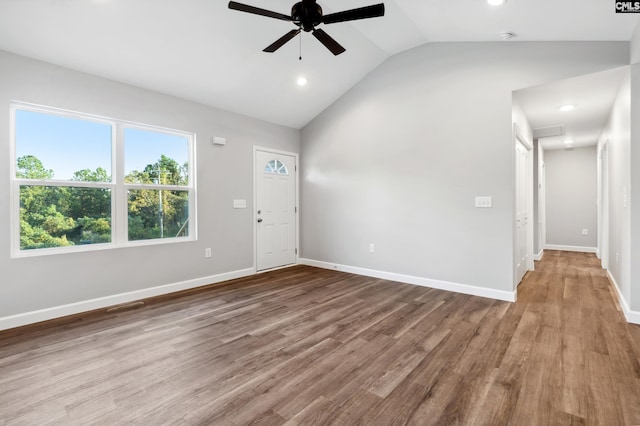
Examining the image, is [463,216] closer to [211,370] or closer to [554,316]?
[554,316]

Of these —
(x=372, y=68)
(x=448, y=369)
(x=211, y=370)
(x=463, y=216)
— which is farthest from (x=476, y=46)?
(x=211, y=370)

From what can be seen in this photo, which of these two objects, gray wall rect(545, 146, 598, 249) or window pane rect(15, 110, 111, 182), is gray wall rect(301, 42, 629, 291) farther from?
gray wall rect(545, 146, 598, 249)

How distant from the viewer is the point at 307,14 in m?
2.48

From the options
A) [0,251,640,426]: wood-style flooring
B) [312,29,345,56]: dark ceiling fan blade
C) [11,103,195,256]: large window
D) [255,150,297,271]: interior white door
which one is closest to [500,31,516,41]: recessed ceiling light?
[312,29,345,56]: dark ceiling fan blade

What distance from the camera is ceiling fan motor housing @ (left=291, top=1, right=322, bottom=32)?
245 cm

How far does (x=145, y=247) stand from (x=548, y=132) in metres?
6.68

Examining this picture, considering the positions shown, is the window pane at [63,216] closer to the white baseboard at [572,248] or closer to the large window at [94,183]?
the large window at [94,183]

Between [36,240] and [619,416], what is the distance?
4.86m

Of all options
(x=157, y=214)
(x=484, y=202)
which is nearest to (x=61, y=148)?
(x=157, y=214)

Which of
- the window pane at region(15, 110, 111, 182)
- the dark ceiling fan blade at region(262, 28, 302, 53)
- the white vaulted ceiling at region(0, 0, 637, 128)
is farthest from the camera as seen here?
the window pane at region(15, 110, 111, 182)

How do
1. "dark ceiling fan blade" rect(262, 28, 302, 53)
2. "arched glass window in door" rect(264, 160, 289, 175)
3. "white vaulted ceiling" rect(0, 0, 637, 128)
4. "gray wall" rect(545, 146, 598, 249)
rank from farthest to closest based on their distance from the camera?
1. "gray wall" rect(545, 146, 598, 249)
2. "arched glass window in door" rect(264, 160, 289, 175)
3. "white vaulted ceiling" rect(0, 0, 637, 128)
4. "dark ceiling fan blade" rect(262, 28, 302, 53)

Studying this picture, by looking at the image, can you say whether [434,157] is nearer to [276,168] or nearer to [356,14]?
[356,14]

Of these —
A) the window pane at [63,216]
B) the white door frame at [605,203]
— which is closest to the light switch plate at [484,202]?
the white door frame at [605,203]

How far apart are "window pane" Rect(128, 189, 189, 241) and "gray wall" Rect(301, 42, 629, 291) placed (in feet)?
7.73
